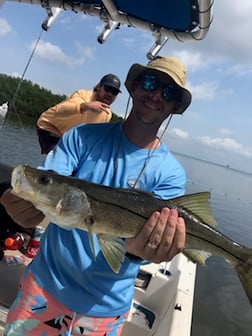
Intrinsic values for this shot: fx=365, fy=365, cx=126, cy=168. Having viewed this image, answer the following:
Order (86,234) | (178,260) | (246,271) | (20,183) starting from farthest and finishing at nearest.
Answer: (178,260) → (86,234) → (246,271) → (20,183)

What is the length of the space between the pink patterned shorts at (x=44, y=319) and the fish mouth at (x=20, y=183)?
0.84m

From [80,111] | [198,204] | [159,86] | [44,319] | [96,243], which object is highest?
[159,86]

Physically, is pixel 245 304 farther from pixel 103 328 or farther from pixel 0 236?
pixel 103 328

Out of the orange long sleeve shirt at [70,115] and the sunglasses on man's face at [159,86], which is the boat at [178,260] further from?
the sunglasses on man's face at [159,86]

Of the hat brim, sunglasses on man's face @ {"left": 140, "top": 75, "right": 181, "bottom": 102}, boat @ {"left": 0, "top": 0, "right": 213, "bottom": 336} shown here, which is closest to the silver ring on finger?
sunglasses on man's face @ {"left": 140, "top": 75, "right": 181, "bottom": 102}

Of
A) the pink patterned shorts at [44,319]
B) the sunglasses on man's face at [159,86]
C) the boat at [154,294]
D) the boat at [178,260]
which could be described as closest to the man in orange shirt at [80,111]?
the boat at [178,260]

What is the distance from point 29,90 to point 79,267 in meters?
49.1

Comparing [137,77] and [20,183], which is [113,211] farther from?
[137,77]

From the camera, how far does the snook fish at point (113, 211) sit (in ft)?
6.73

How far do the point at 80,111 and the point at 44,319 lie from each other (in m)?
3.28

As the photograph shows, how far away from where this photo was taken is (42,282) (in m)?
2.49

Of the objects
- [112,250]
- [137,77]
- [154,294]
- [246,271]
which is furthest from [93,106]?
[246,271]

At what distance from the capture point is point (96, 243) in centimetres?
244

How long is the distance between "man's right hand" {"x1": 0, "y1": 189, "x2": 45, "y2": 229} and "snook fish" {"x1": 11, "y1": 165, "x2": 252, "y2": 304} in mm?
107
